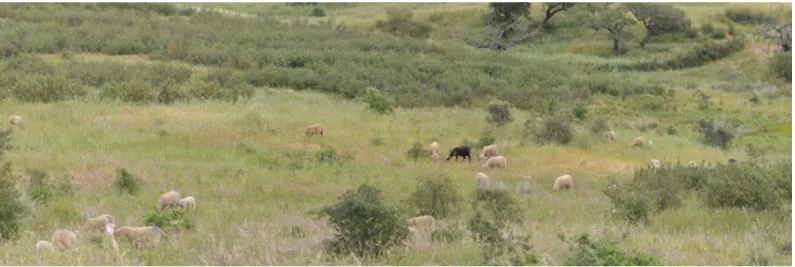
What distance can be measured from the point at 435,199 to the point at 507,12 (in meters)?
53.1

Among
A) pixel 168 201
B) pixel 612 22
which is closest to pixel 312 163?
pixel 168 201

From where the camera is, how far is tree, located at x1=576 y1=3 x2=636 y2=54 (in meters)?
57.5

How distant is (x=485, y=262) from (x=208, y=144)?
14.2 m

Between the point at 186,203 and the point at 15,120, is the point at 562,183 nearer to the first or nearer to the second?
the point at 186,203

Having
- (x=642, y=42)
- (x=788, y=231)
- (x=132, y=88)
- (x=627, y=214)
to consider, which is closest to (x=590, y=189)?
(x=627, y=214)

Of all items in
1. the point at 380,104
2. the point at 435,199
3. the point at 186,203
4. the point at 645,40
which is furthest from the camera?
the point at 645,40

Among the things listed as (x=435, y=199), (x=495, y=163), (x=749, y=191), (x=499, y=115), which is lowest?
(x=499, y=115)

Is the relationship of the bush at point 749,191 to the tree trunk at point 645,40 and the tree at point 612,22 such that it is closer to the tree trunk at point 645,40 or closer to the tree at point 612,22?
the tree at point 612,22

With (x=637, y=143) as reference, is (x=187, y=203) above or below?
above

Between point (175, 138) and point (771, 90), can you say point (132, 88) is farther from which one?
point (771, 90)

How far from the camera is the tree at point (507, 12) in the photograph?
206 ft

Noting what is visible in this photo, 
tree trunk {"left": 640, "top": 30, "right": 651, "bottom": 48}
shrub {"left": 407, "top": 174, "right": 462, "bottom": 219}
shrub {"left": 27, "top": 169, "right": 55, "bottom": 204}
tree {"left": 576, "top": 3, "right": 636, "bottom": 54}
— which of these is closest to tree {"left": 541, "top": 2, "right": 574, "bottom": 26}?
tree {"left": 576, "top": 3, "right": 636, "bottom": 54}

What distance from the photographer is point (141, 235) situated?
798cm

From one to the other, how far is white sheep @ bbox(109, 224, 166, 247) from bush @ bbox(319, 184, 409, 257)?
1899mm
